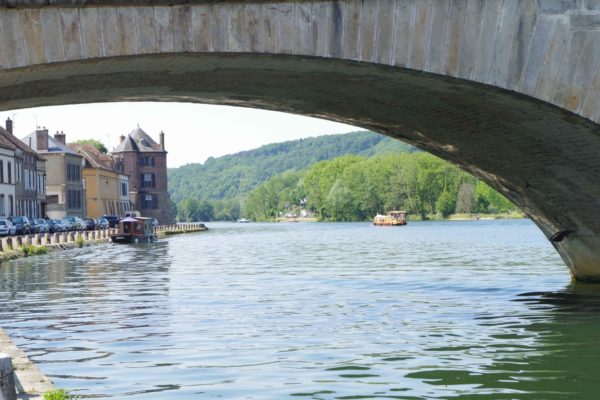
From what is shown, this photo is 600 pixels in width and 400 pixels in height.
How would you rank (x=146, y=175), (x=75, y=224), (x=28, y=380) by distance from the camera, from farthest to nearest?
(x=146, y=175) → (x=75, y=224) → (x=28, y=380)

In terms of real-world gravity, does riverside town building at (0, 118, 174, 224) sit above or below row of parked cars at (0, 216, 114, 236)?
above

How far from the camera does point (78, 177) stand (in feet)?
377

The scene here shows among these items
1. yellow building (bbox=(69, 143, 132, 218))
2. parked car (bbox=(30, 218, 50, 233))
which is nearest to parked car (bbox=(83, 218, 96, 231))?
parked car (bbox=(30, 218, 50, 233))

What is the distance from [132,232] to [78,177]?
38.4 meters

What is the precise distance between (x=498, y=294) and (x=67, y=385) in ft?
50.7

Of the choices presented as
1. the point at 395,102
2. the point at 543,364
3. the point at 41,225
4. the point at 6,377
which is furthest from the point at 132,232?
the point at 6,377

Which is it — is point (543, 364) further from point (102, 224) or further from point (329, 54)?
point (102, 224)

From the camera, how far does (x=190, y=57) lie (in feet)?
38.2

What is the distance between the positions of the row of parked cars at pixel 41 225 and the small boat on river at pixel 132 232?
501cm

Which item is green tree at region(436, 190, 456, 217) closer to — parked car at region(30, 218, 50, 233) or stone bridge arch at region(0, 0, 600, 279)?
parked car at region(30, 218, 50, 233)

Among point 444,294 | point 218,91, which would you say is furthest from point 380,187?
point 218,91

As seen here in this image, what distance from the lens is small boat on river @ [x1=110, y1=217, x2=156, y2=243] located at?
255ft

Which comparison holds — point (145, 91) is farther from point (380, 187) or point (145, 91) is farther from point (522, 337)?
point (380, 187)

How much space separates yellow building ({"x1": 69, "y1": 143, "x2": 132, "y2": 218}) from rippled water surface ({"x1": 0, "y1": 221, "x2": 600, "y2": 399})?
3585 inches
